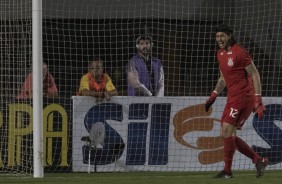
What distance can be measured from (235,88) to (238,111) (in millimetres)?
322

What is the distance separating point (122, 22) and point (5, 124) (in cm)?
301

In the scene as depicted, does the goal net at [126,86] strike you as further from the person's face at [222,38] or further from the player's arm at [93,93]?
the person's face at [222,38]

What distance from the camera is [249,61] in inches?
508

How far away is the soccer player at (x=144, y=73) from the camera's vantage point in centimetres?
1534

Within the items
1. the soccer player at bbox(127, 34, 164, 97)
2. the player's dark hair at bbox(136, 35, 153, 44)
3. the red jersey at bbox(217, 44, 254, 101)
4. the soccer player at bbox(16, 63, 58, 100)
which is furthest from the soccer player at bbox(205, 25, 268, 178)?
the soccer player at bbox(16, 63, 58, 100)

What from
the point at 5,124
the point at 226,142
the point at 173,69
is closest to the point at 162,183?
the point at 226,142

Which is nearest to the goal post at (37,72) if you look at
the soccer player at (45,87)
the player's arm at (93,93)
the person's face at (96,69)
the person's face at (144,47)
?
the soccer player at (45,87)

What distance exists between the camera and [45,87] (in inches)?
597

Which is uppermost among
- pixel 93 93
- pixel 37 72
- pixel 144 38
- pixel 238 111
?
pixel 144 38

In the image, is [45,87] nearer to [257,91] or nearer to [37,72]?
[37,72]

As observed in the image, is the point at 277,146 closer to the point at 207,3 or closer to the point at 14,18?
the point at 207,3

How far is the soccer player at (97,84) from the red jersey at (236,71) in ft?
8.31

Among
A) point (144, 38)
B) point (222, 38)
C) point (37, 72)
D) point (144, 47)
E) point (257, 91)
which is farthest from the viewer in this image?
point (144, 38)

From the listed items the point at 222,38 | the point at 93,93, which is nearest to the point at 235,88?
the point at 222,38
